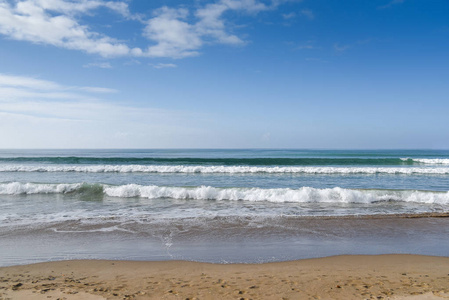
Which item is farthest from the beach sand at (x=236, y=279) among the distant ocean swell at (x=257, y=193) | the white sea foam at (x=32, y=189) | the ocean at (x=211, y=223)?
the white sea foam at (x=32, y=189)

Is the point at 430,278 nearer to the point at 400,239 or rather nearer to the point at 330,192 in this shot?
the point at 400,239

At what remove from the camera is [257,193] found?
40.4 ft

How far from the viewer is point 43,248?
6.13m

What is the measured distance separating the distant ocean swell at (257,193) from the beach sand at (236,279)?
6.16m

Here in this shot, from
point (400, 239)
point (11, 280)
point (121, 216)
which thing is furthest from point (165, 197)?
point (400, 239)

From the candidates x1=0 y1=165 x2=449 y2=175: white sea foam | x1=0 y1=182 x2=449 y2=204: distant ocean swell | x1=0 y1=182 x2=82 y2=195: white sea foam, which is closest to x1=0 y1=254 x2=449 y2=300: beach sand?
x1=0 y1=182 x2=449 y2=204: distant ocean swell

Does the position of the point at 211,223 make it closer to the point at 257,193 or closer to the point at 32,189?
the point at 257,193

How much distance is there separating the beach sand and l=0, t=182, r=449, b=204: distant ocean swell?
6.16 m

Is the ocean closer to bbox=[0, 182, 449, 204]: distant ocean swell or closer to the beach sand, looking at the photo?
bbox=[0, 182, 449, 204]: distant ocean swell

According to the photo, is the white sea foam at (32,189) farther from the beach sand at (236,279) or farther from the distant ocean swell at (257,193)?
the beach sand at (236,279)

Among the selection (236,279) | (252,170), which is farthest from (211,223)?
(252,170)

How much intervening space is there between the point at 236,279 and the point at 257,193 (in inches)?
315

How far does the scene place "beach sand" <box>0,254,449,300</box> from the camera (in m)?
3.86

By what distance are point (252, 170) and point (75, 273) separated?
1898cm
